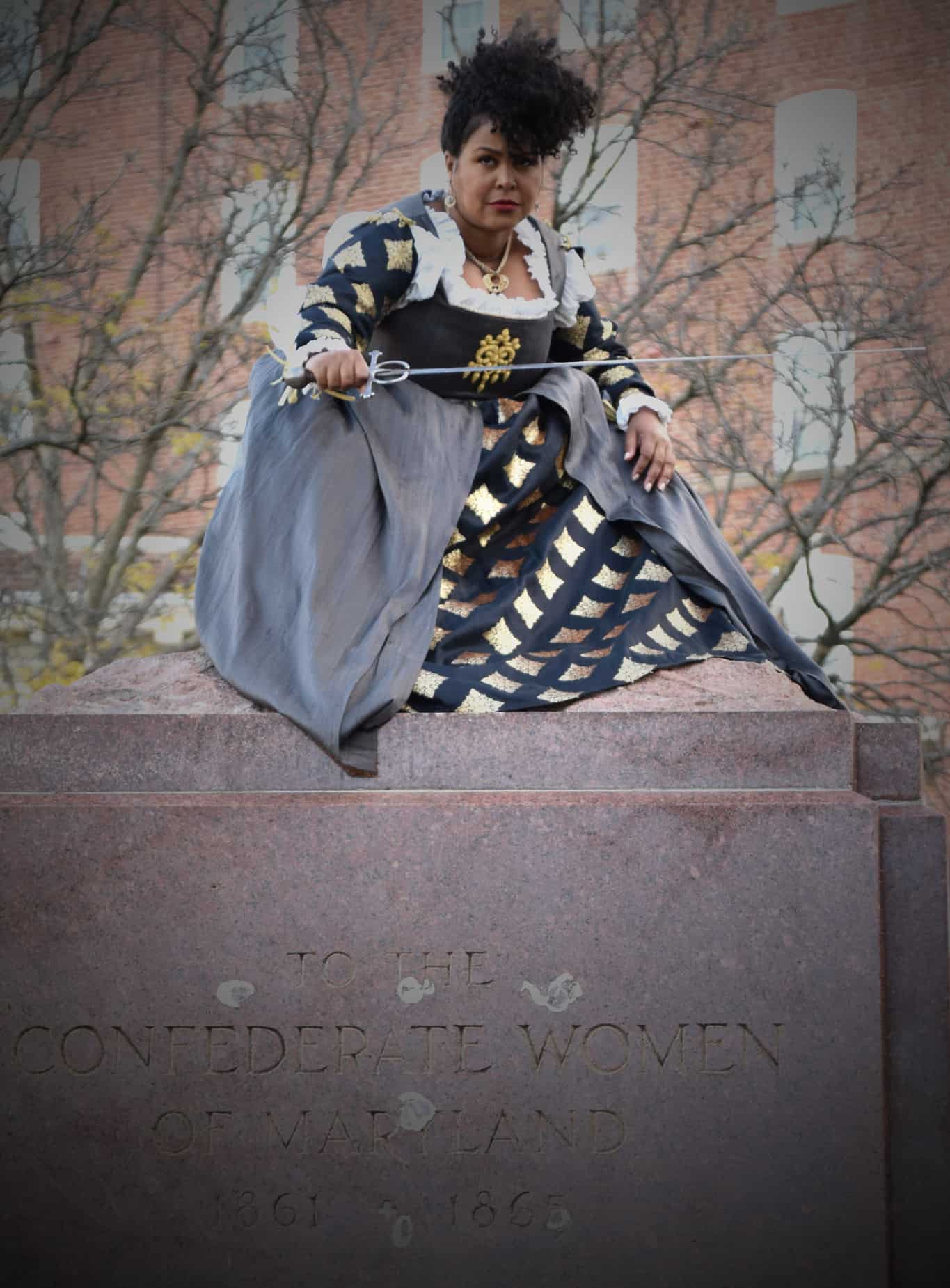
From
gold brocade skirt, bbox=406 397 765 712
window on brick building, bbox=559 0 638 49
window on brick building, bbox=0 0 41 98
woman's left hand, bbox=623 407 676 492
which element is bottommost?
gold brocade skirt, bbox=406 397 765 712

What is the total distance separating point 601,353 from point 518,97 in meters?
0.68

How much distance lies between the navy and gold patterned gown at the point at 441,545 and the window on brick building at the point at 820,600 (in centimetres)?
604

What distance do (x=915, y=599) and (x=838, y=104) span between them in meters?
3.40

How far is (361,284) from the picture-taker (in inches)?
127

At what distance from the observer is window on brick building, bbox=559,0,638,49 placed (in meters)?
9.68

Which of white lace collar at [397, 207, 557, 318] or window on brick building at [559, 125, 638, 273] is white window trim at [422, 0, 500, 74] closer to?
window on brick building at [559, 125, 638, 273]

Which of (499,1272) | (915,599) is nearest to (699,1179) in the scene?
(499,1272)

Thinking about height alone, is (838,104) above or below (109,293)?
above

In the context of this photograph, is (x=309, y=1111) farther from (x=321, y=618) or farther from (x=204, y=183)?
(x=204, y=183)

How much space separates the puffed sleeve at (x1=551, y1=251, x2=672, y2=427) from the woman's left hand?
0.10m

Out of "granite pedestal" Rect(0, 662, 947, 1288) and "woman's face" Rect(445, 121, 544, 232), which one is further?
"woman's face" Rect(445, 121, 544, 232)

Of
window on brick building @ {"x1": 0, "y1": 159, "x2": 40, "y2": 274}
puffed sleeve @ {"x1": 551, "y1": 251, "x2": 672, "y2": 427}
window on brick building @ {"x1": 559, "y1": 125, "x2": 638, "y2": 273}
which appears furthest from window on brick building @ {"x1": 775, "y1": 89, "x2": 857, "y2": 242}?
puffed sleeve @ {"x1": 551, "y1": 251, "x2": 672, "y2": 427}

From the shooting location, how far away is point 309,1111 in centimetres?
261

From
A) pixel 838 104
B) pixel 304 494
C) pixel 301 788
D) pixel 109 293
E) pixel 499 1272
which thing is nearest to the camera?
pixel 499 1272
